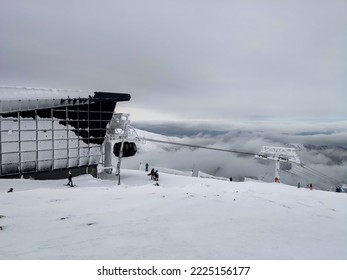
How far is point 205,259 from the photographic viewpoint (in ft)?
17.5

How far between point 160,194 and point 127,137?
64.8ft

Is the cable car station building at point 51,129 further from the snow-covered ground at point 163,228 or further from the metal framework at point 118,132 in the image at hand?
the snow-covered ground at point 163,228

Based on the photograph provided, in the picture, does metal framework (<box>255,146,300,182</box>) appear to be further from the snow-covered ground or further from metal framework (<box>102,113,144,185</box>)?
the snow-covered ground

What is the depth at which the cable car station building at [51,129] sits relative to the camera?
22750mm

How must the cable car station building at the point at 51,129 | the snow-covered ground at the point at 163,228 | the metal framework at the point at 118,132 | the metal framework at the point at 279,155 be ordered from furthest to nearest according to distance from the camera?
the metal framework at the point at 279,155
the metal framework at the point at 118,132
the cable car station building at the point at 51,129
the snow-covered ground at the point at 163,228

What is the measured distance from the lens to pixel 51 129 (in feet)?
83.2

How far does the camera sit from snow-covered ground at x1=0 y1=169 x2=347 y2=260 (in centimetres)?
573

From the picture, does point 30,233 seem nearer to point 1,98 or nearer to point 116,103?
point 1,98

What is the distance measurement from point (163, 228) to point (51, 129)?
2171 centimetres

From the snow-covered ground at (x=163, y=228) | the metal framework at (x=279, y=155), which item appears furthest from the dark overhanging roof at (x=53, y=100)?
the metal framework at (x=279, y=155)

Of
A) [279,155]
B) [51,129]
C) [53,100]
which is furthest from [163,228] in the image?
[279,155]

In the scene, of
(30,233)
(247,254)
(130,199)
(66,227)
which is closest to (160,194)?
(130,199)

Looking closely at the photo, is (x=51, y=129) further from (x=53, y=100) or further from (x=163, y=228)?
(x=163, y=228)

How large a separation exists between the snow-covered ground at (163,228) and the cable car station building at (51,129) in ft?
43.7
